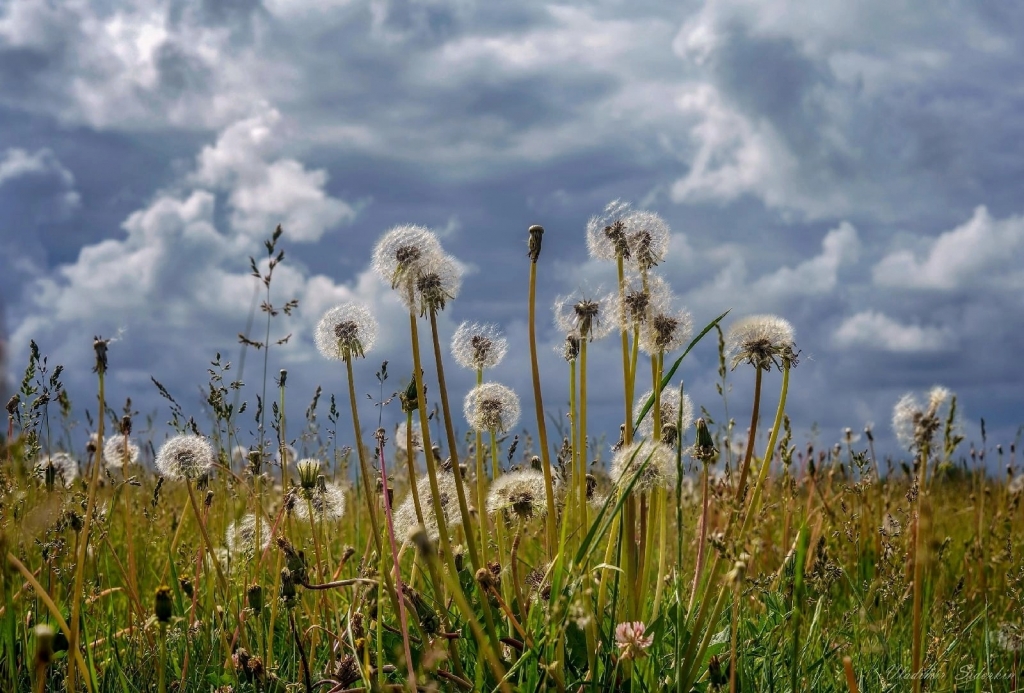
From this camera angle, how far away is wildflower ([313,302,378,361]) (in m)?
2.84

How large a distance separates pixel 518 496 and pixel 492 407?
1.06ft

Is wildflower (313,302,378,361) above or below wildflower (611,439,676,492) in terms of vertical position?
above

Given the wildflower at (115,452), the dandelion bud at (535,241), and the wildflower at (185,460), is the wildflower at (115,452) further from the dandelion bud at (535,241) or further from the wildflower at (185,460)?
the dandelion bud at (535,241)

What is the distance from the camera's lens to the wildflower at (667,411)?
273cm

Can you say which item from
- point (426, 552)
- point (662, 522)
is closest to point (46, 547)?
point (662, 522)

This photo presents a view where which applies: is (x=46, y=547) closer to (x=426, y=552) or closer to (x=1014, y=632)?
(x=426, y=552)

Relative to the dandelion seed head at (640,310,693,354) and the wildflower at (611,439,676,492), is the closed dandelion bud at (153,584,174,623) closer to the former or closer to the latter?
the wildflower at (611,439,676,492)

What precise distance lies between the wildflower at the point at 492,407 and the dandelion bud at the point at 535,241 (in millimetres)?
642

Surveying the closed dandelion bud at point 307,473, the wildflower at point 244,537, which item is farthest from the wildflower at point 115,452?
the closed dandelion bud at point 307,473

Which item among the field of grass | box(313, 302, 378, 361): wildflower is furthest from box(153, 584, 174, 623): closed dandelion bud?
box(313, 302, 378, 361): wildflower

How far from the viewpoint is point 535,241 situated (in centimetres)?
253

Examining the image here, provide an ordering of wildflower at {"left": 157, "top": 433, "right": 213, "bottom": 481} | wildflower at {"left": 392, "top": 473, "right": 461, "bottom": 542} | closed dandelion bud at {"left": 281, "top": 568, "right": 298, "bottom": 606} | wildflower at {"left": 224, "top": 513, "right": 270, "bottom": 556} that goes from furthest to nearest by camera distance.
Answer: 1. wildflower at {"left": 224, "top": 513, "right": 270, "bottom": 556}
2. wildflower at {"left": 157, "top": 433, "right": 213, "bottom": 481}
3. wildflower at {"left": 392, "top": 473, "right": 461, "bottom": 542}
4. closed dandelion bud at {"left": 281, "top": 568, "right": 298, "bottom": 606}

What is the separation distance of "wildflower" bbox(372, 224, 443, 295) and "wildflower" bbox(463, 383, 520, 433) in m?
0.66

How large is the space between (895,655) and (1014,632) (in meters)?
0.65
